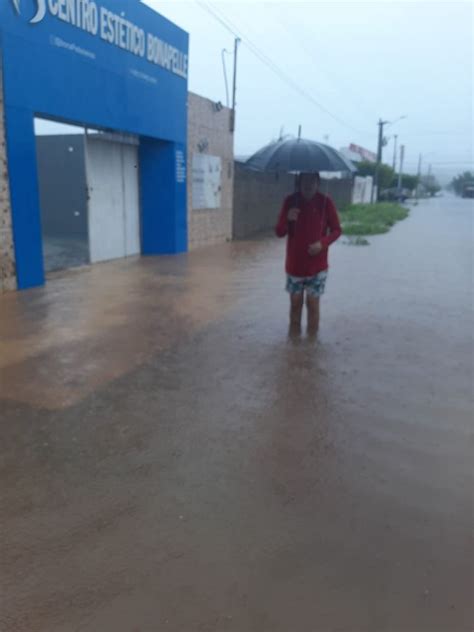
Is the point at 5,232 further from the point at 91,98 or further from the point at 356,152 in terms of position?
the point at 356,152

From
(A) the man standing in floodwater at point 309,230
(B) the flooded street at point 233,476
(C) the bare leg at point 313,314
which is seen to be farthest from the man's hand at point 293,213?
(B) the flooded street at point 233,476

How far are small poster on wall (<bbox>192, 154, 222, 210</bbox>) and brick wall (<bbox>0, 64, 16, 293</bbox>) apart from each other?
22.3ft

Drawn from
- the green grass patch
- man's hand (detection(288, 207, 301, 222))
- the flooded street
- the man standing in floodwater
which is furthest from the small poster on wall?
man's hand (detection(288, 207, 301, 222))

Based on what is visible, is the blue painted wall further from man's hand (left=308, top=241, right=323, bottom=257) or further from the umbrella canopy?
man's hand (left=308, top=241, right=323, bottom=257)

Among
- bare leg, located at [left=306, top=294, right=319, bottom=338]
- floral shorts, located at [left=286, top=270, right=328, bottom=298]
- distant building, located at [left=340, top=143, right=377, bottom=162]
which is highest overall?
distant building, located at [left=340, top=143, right=377, bottom=162]

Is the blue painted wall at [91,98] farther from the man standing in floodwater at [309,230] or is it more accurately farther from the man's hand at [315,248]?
the man's hand at [315,248]

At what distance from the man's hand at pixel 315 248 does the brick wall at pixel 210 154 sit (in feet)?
29.5

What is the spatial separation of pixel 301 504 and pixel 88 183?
366 inches

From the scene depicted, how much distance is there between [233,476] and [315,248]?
2890mm

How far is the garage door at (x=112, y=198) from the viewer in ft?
36.0

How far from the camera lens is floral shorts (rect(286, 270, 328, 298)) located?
5.68 meters

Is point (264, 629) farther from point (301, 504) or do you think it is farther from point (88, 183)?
point (88, 183)

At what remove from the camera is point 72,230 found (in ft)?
39.4

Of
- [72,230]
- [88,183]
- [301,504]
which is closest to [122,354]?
[301,504]
